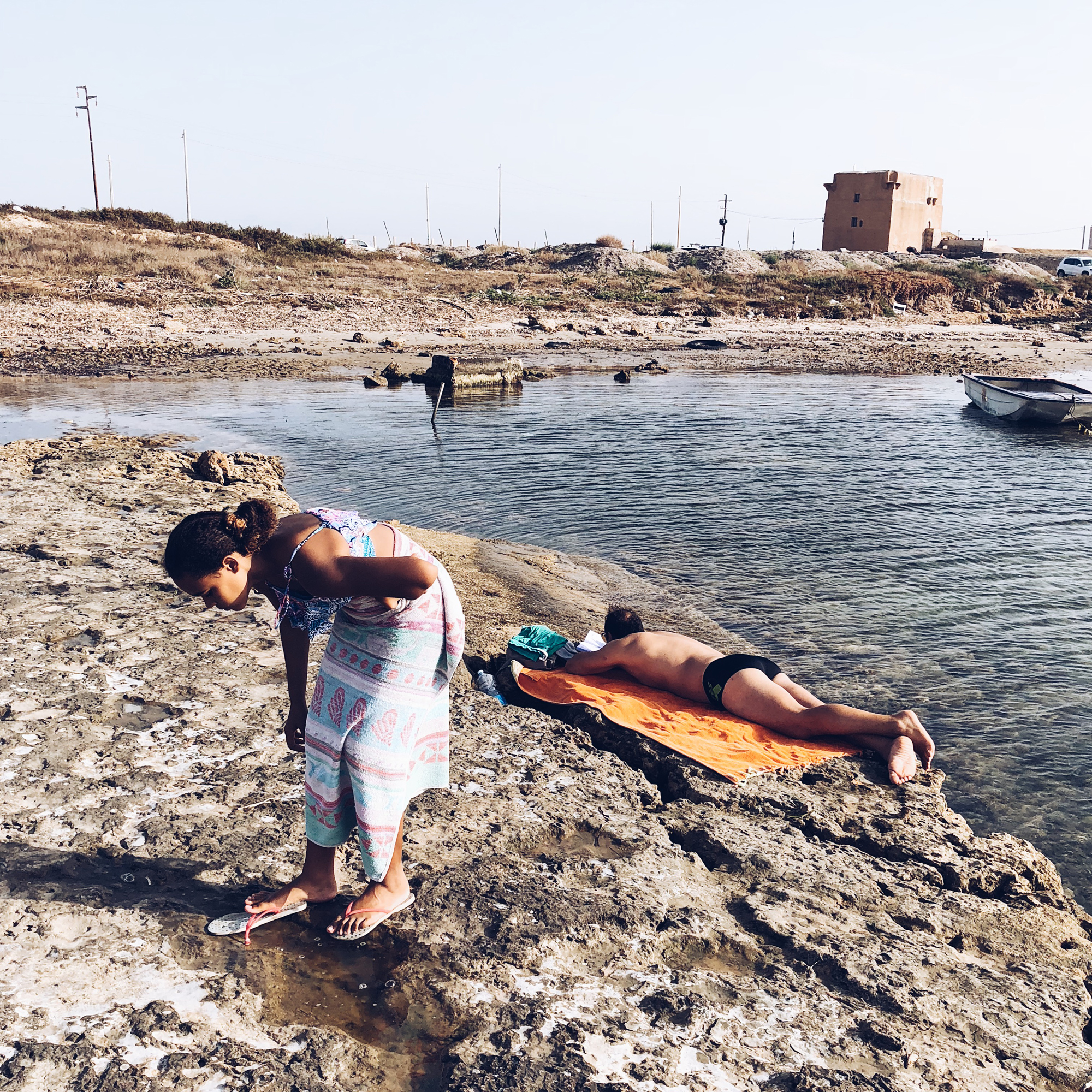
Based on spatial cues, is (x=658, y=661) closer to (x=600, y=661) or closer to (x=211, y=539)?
(x=600, y=661)

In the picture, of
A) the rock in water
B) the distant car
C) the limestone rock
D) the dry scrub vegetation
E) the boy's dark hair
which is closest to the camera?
the boy's dark hair

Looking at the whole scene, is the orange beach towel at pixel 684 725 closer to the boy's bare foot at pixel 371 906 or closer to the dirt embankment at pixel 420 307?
the boy's bare foot at pixel 371 906

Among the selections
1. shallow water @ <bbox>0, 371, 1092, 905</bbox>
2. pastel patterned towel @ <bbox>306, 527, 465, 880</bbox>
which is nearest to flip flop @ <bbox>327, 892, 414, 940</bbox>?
pastel patterned towel @ <bbox>306, 527, 465, 880</bbox>

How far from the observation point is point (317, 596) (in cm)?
253

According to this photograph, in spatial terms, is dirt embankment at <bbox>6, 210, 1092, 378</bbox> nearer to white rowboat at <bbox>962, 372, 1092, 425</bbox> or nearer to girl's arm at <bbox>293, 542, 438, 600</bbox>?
white rowboat at <bbox>962, 372, 1092, 425</bbox>

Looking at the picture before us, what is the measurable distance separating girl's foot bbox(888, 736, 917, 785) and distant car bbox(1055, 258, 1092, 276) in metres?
55.6

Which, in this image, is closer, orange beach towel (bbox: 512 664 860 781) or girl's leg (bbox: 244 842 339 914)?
girl's leg (bbox: 244 842 339 914)

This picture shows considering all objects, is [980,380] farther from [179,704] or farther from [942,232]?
[942,232]

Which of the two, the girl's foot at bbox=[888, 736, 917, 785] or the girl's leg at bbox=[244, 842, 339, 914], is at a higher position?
the girl's leg at bbox=[244, 842, 339, 914]

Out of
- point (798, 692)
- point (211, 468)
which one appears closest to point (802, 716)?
point (798, 692)

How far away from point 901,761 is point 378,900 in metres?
2.50

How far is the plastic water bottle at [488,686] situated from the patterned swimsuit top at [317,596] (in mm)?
2086

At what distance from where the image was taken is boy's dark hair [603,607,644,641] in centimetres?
533

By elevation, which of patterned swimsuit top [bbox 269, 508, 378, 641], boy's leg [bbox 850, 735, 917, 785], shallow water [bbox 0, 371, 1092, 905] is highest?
patterned swimsuit top [bbox 269, 508, 378, 641]
